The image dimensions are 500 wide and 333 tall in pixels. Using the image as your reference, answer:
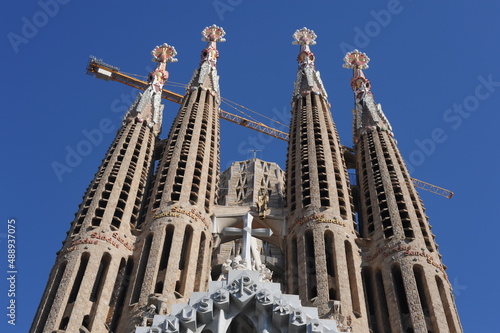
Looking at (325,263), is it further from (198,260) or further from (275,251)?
(275,251)

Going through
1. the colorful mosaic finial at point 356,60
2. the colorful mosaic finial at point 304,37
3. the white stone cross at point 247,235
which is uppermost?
the colorful mosaic finial at point 304,37

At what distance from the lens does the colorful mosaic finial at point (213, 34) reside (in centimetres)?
5358

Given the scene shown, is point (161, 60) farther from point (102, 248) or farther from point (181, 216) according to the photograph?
point (102, 248)

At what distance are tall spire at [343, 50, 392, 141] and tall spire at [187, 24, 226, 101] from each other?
8.35 metres

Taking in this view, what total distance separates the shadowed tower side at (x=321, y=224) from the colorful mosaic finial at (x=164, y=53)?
35.2 ft

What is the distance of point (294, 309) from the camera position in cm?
2414

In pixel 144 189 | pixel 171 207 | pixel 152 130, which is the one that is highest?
pixel 152 130

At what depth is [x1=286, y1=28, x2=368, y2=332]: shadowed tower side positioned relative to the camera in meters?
30.7

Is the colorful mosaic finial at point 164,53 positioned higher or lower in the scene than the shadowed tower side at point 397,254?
higher

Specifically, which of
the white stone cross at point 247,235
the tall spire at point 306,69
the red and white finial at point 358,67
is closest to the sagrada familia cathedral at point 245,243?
the white stone cross at point 247,235

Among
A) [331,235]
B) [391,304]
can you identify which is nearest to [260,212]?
[331,235]

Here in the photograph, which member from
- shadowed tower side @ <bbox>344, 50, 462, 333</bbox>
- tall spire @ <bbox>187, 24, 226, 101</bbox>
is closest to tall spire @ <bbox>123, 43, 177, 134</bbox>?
tall spire @ <bbox>187, 24, 226, 101</bbox>

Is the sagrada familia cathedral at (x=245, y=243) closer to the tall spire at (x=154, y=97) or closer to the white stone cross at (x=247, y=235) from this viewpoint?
the white stone cross at (x=247, y=235)

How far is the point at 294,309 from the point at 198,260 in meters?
10.1
